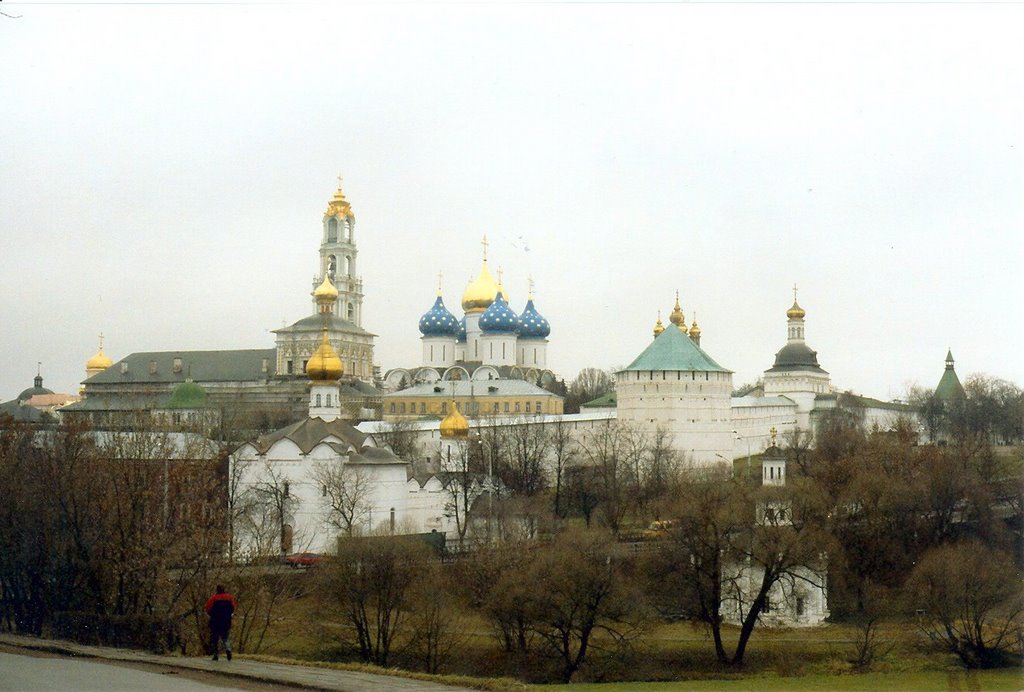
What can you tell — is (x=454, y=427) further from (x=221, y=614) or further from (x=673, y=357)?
(x=221, y=614)

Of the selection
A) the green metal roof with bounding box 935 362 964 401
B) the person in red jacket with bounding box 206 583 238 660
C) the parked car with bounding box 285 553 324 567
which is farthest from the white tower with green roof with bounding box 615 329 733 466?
the person in red jacket with bounding box 206 583 238 660

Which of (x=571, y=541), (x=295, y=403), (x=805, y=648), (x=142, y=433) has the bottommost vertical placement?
(x=805, y=648)

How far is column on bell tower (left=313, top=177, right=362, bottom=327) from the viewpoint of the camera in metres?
71.1

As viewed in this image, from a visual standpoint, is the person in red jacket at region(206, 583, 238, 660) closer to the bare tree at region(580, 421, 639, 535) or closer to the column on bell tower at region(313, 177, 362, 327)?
the bare tree at region(580, 421, 639, 535)

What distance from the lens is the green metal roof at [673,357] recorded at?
4812 cm

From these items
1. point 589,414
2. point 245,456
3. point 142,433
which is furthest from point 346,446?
point 589,414

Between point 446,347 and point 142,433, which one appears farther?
point 446,347

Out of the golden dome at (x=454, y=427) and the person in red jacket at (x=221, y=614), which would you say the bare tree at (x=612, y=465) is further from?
the person in red jacket at (x=221, y=614)

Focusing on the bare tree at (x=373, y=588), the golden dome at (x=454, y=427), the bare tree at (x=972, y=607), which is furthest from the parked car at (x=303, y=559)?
the golden dome at (x=454, y=427)

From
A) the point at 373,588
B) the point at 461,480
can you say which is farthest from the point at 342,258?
the point at 373,588

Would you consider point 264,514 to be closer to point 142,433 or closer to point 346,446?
point 346,446

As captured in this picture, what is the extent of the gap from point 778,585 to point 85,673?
16.7 m

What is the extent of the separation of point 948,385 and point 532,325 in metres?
19.2

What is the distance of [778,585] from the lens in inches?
1006
